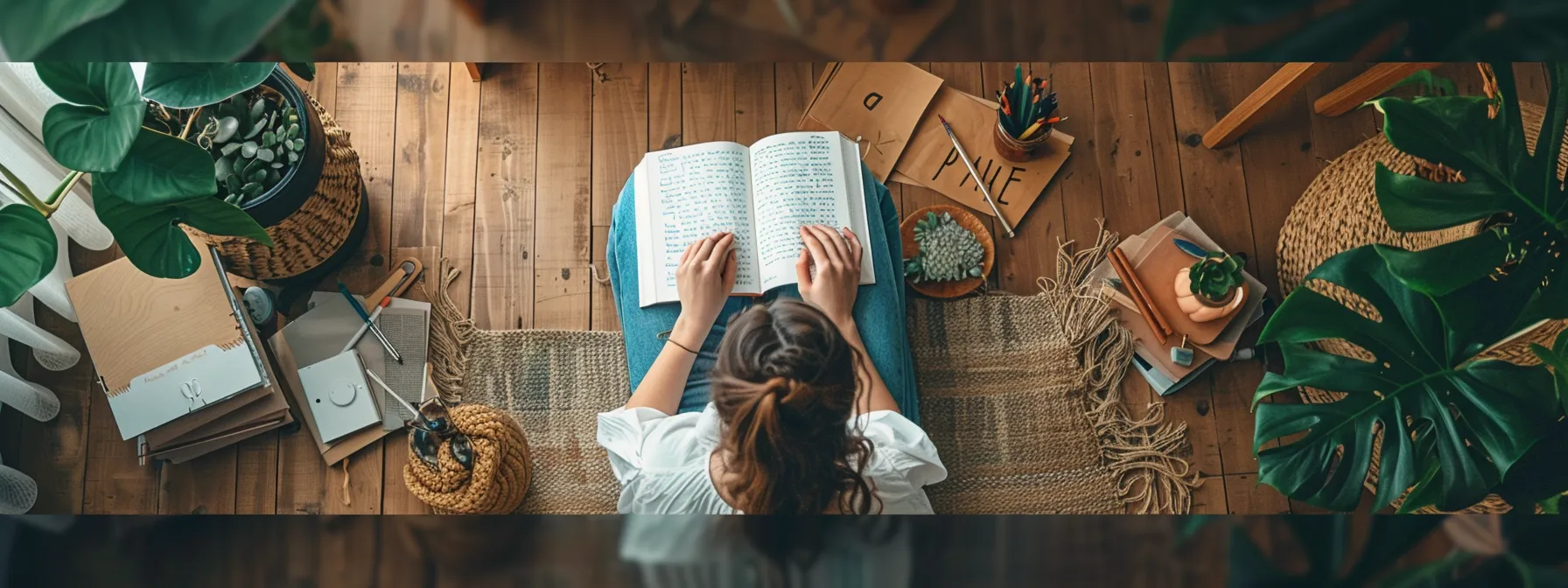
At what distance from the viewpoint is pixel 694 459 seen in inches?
52.4

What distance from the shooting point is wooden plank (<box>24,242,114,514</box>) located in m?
1.56

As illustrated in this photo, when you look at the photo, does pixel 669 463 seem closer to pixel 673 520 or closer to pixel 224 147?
pixel 224 147

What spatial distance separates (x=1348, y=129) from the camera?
5.84 ft

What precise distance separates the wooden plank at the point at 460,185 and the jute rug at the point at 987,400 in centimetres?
3

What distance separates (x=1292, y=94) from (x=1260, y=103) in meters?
0.08

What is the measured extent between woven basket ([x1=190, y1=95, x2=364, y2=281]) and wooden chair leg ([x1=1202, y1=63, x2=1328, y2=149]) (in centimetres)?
150

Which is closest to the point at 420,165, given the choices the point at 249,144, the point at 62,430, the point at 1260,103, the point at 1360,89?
the point at 249,144

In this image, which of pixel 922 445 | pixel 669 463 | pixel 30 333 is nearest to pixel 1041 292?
pixel 922 445

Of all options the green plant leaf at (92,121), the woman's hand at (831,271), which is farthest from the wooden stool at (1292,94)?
the green plant leaf at (92,121)

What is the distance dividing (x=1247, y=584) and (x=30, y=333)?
180cm
